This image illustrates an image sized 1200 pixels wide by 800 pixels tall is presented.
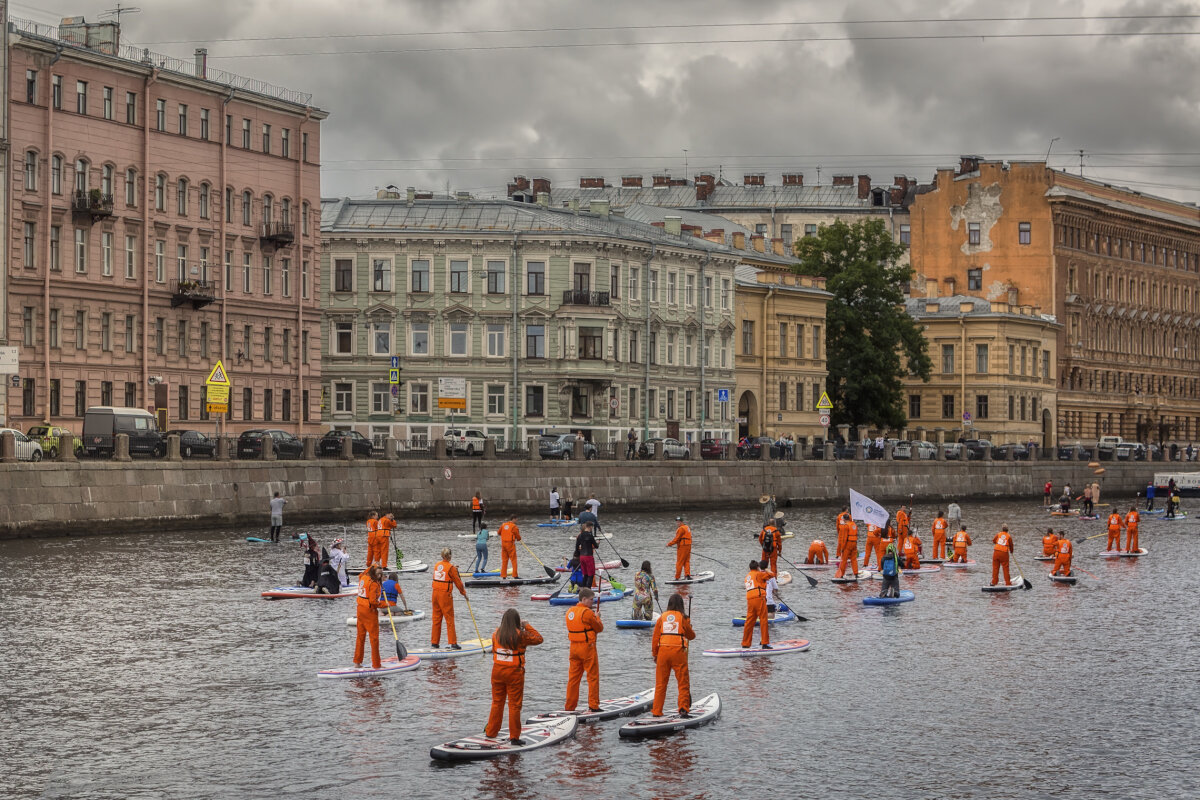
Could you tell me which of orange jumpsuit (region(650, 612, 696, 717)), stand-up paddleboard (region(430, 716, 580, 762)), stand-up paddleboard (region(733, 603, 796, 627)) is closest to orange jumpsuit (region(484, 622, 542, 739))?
stand-up paddleboard (region(430, 716, 580, 762))

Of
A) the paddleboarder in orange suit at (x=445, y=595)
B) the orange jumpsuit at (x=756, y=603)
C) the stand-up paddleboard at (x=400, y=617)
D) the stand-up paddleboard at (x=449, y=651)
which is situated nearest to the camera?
the paddleboarder in orange suit at (x=445, y=595)

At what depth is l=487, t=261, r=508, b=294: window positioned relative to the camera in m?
81.3

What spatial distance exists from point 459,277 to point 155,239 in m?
16.7

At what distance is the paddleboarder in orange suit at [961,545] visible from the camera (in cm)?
4647

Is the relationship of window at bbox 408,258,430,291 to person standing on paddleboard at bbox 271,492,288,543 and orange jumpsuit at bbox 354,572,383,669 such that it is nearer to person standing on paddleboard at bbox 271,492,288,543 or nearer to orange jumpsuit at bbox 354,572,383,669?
person standing on paddleboard at bbox 271,492,288,543

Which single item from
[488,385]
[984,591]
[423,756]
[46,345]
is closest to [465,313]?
[488,385]

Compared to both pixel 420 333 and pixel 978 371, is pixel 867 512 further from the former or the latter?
pixel 978 371

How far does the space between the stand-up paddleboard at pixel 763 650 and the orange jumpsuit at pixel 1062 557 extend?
14663mm

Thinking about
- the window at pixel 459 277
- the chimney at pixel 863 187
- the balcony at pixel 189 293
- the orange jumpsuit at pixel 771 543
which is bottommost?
the orange jumpsuit at pixel 771 543

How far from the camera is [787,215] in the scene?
123 metres

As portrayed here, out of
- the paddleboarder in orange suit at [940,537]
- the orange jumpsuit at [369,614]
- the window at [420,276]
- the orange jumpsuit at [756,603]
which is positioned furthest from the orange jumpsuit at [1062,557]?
the window at [420,276]

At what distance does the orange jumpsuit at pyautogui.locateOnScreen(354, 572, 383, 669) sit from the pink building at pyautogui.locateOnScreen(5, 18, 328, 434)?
37.1 m

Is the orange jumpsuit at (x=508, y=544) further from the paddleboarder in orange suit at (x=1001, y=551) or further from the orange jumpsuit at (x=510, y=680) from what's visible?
the orange jumpsuit at (x=510, y=680)

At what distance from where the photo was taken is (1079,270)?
11625 centimetres
